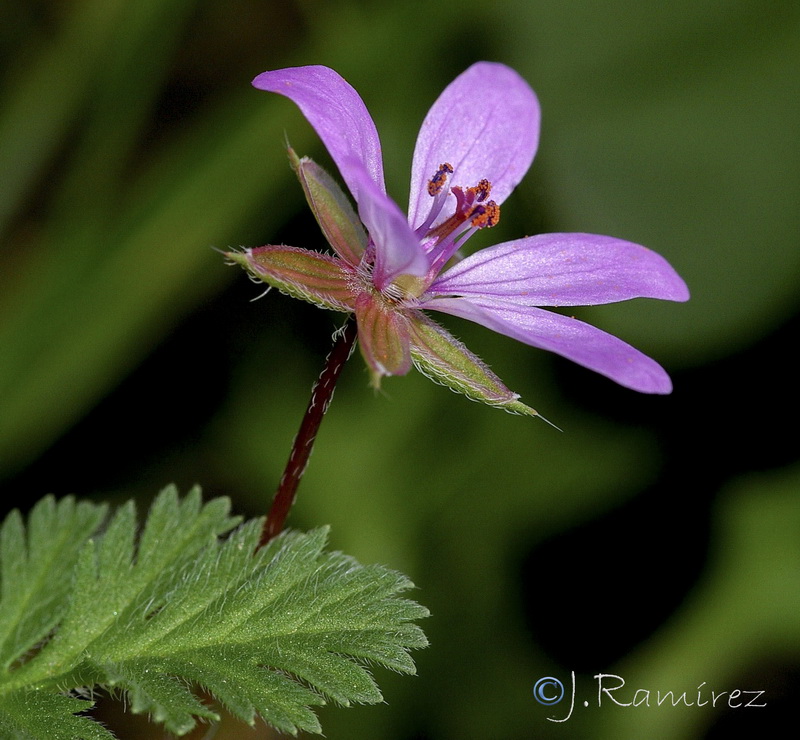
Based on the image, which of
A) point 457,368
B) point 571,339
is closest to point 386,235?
point 457,368

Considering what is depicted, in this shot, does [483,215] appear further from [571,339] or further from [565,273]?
[571,339]

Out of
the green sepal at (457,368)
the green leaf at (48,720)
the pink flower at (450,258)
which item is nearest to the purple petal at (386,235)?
the pink flower at (450,258)

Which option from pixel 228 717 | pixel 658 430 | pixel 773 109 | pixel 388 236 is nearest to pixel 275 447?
pixel 228 717

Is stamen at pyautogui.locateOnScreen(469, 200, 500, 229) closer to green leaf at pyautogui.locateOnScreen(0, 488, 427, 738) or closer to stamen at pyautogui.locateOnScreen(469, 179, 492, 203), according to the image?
stamen at pyautogui.locateOnScreen(469, 179, 492, 203)

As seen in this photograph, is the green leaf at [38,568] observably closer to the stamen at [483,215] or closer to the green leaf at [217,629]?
the green leaf at [217,629]

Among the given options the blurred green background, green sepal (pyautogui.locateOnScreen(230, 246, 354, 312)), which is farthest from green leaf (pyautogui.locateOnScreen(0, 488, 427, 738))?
the blurred green background

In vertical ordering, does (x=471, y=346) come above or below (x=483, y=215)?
below
